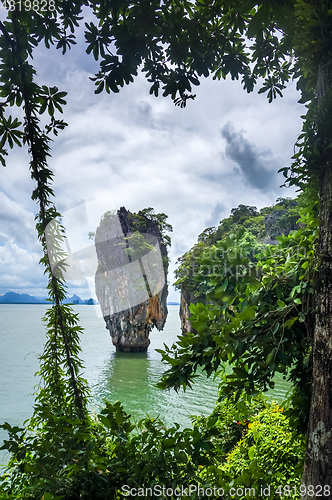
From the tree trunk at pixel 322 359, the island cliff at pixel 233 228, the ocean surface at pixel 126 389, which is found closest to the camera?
the tree trunk at pixel 322 359

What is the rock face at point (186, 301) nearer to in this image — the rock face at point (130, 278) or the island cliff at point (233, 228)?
the island cliff at point (233, 228)

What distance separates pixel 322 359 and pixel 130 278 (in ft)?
72.4

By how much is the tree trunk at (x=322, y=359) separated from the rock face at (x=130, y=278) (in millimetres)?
21624

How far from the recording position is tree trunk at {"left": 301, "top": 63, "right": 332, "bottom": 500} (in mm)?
1242

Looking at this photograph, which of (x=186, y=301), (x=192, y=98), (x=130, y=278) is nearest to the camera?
A: (x=192, y=98)

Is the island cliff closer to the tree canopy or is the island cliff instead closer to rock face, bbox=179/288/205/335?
rock face, bbox=179/288/205/335

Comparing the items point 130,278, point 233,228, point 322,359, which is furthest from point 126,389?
point 322,359

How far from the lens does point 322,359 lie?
1296 mm

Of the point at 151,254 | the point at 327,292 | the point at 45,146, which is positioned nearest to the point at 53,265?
the point at 45,146

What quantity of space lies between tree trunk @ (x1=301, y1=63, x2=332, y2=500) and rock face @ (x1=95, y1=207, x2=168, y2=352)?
21.6 m

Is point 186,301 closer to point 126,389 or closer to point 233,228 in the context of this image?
point 233,228

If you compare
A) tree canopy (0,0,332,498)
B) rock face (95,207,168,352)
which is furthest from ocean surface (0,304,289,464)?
tree canopy (0,0,332,498)

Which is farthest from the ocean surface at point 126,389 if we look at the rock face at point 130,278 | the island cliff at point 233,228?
the island cliff at point 233,228

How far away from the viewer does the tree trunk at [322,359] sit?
4.08ft
